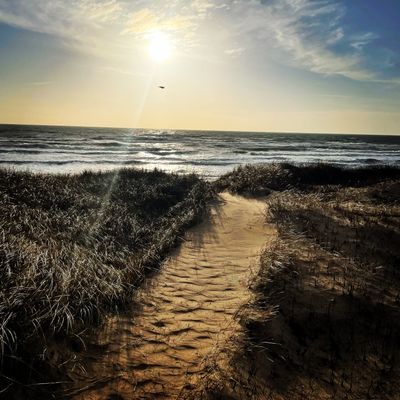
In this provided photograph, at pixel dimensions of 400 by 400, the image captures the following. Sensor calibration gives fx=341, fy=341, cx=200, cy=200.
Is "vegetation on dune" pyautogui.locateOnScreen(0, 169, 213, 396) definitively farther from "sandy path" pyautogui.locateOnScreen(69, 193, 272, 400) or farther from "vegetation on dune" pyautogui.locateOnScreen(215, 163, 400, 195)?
"vegetation on dune" pyautogui.locateOnScreen(215, 163, 400, 195)

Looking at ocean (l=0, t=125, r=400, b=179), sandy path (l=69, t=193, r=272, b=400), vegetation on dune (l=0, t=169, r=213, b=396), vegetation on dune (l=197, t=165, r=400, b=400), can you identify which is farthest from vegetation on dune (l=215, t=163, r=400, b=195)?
ocean (l=0, t=125, r=400, b=179)

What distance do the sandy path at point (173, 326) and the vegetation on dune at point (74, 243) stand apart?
0.39 meters

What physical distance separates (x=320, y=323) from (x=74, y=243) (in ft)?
14.6

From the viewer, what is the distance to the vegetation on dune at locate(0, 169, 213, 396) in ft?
12.1

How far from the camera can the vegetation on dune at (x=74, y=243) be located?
3689 mm

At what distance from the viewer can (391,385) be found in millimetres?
3283

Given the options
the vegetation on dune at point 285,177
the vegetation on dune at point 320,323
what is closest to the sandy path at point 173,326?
the vegetation on dune at point 320,323

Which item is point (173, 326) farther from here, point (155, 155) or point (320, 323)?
point (155, 155)

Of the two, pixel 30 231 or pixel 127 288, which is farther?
pixel 30 231

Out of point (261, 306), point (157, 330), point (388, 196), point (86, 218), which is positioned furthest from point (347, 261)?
point (388, 196)

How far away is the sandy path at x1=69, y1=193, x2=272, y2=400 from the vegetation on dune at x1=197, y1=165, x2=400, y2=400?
33 cm

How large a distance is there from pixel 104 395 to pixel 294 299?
268cm

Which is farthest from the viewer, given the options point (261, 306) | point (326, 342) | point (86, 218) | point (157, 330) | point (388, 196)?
point (388, 196)

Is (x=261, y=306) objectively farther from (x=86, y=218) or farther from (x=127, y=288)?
(x=86, y=218)
